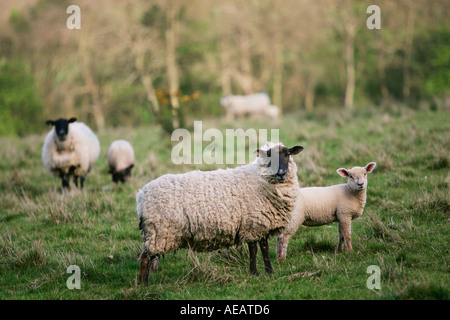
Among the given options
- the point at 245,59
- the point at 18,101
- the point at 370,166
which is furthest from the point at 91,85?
the point at 370,166

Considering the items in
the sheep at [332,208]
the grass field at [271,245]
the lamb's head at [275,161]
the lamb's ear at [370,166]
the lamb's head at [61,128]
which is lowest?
the grass field at [271,245]

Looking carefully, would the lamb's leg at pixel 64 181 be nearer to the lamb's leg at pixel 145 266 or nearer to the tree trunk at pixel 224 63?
the lamb's leg at pixel 145 266

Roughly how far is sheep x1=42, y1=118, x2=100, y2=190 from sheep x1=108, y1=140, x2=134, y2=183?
0.56 meters

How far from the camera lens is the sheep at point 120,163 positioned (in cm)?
989

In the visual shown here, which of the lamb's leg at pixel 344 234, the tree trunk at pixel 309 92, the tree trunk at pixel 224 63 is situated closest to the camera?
the lamb's leg at pixel 344 234

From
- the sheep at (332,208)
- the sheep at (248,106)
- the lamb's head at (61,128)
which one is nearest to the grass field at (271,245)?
the sheep at (332,208)

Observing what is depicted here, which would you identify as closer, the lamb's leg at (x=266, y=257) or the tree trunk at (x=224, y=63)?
the lamb's leg at (x=266, y=257)

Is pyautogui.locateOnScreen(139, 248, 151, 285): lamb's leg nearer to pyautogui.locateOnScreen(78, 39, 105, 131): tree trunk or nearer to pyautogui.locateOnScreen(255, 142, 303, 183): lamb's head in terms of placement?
pyautogui.locateOnScreen(255, 142, 303, 183): lamb's head

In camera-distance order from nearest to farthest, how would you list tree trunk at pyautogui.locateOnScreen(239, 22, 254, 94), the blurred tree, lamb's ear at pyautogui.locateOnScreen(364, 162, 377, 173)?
lamb's ear at pyautogui.locateOnScreen(364, 162, 377, 173) < tree trunk at pyautogui.locateOnScreen(239, 22, 254, 94) < the blurred tree

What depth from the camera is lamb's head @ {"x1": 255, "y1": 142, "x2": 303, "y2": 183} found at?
5020 millimetres

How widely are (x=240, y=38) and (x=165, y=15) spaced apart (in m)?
4.94

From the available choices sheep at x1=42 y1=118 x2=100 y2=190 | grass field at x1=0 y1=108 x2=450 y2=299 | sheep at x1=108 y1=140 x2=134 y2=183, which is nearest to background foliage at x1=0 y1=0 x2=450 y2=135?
sheep at x1=108 y1=140 x2=134 y2=183

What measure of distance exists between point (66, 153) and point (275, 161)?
602 centimetres

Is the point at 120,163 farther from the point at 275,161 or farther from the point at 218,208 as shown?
the point at 275,161
